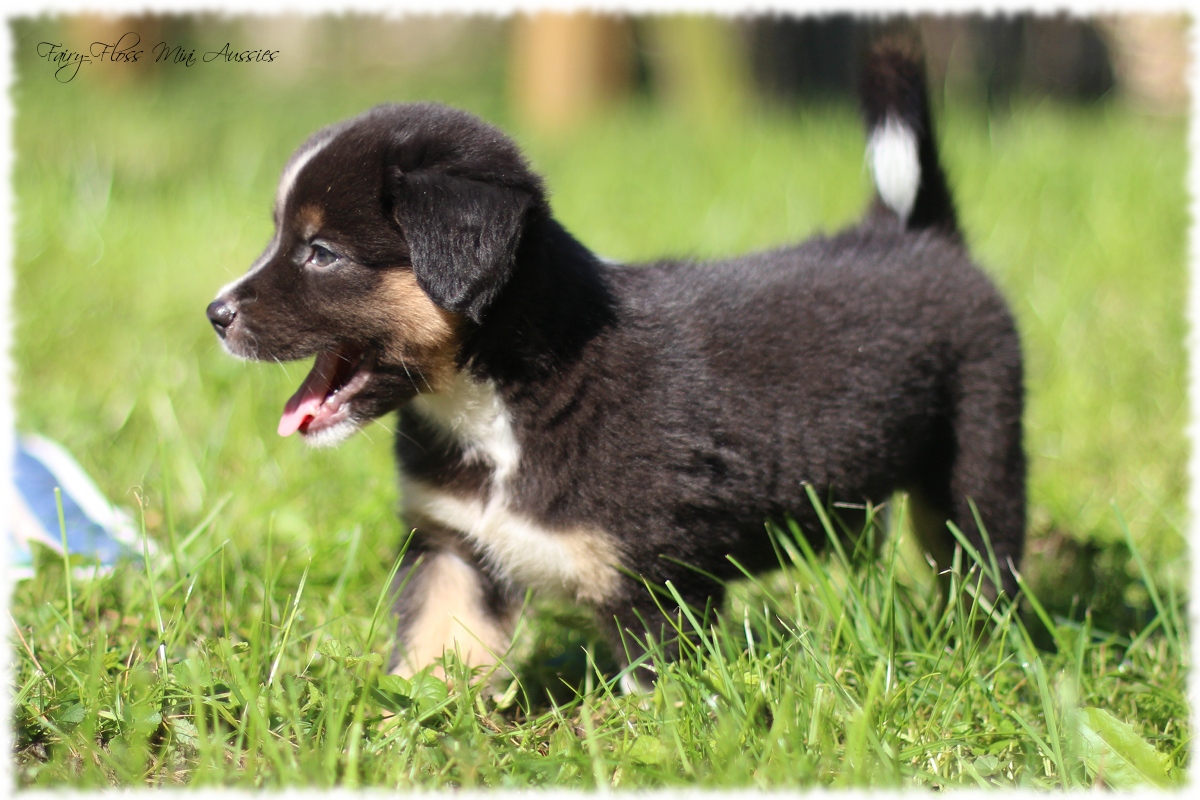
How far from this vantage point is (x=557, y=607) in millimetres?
2957

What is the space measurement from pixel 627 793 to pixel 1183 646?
4.93 feet

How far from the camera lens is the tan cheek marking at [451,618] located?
263 cm

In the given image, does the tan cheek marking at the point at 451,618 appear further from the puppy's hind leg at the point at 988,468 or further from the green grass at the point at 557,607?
the puppy's hind leg at the point at 988,468

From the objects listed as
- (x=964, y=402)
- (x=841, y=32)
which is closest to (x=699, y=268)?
(x=964, y=402)

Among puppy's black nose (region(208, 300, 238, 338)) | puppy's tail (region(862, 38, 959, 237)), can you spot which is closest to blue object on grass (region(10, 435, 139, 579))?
puppy's black nose (region(208, 300, 238, 338))

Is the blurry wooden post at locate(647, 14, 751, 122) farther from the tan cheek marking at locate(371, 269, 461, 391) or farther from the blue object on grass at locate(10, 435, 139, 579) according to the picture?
the tan cheek marking at locate(371, 269, 461, 391)

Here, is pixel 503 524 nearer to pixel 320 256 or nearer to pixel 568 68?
pixel 320 256

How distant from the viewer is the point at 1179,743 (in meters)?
2.23

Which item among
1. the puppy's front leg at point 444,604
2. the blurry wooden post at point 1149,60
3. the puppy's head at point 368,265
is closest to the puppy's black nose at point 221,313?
the puppy's head at point 368,265

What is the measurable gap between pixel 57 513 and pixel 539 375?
4.65 ft

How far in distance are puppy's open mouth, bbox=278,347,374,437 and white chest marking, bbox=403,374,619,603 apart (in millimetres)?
164

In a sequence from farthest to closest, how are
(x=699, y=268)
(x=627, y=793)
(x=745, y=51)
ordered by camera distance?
(x=745, y=51), (x=699, y=268), (x=627, y=793)

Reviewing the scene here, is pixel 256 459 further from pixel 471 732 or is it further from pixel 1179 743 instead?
pixel 1179 743

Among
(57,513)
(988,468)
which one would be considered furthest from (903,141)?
(57,513)
